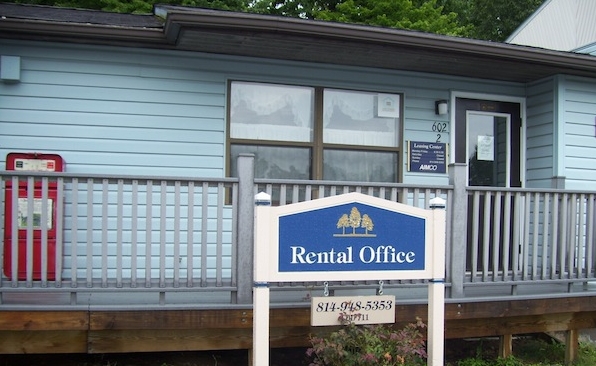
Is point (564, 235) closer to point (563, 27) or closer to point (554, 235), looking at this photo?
point (554, 235)

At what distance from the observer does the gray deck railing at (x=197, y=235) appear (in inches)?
162

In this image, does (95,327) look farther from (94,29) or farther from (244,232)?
(94,29)

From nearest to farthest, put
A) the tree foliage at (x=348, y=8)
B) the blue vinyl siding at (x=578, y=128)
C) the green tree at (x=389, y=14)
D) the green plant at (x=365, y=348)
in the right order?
the green plant at (x=365, y=348) → the blue vinyl siding at (x=578, y=128) → the tree foliage at (x=348, y=8) → the green tree at (x=389, y=14)

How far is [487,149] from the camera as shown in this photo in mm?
7062

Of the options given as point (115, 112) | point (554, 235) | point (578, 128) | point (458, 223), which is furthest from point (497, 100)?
point (115, 112)

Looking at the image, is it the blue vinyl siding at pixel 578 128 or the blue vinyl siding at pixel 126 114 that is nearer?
the blue vinyl siding at pixel 126 114

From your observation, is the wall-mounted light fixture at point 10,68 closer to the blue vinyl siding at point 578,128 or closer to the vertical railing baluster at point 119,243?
the vertical railing baluster at point 119,243

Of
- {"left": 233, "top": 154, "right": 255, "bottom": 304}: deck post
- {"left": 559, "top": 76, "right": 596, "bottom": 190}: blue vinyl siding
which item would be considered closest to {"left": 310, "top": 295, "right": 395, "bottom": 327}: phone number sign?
{"left": 233, "top": 154, "right": 255, "bottom": 304}: deck post

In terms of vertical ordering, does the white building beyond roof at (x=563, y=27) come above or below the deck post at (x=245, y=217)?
above

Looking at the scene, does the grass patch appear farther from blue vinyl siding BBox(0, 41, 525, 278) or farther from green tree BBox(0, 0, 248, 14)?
green tree BBox(0, 0, 248, 14)

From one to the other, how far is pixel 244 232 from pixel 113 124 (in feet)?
7.57

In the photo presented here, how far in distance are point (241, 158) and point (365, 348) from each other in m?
1.66

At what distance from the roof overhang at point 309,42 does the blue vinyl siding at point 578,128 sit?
0.21 m

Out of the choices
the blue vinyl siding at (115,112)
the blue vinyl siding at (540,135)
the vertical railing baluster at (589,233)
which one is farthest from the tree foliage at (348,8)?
the vertical railing baluster at (589,233)
